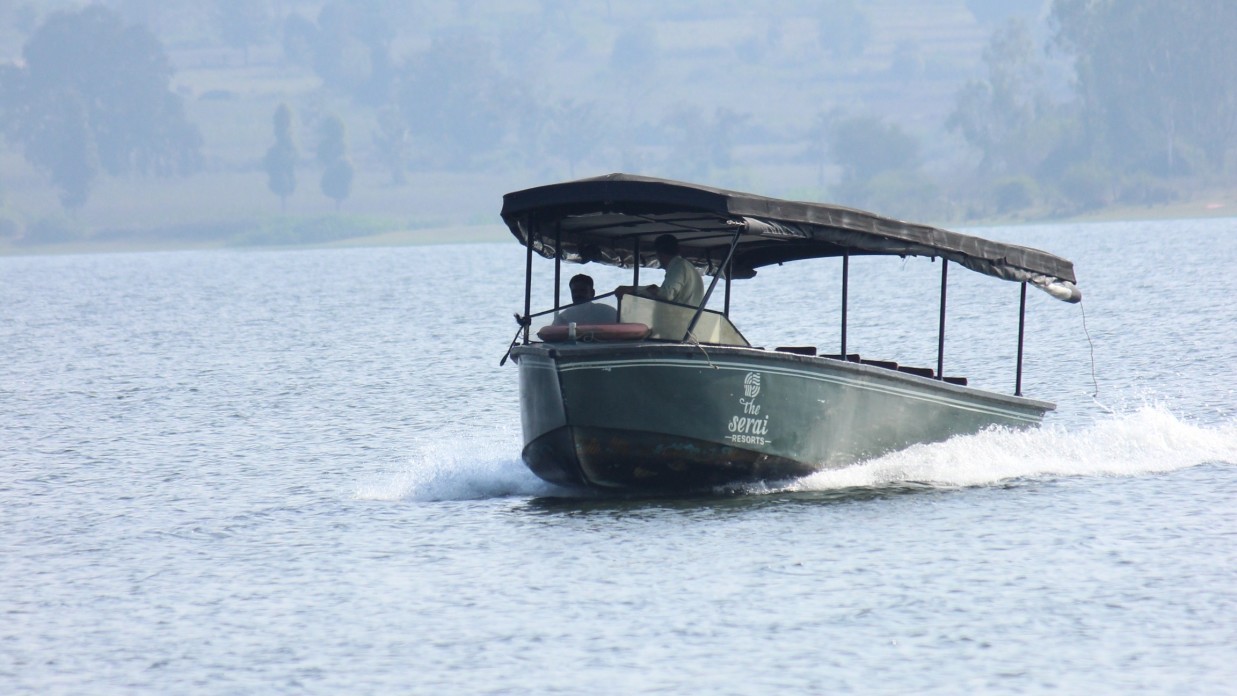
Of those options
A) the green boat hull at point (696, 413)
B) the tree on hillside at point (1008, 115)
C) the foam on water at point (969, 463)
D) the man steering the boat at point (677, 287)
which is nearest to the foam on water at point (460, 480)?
the foam on water at point (969, 463)

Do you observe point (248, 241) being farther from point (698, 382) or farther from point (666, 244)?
point (698, 382)

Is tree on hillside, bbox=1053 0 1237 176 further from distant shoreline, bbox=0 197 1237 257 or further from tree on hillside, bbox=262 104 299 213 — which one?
tree on hillside, bbox=262 104 299 213

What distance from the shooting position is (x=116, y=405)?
33281 millimetres

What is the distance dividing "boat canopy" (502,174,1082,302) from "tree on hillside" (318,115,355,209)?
535 feet

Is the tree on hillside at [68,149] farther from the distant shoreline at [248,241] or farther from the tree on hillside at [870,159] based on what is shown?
the tree on hillside at [870,159]

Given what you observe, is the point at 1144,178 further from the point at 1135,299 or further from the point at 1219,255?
the point at 1135,299

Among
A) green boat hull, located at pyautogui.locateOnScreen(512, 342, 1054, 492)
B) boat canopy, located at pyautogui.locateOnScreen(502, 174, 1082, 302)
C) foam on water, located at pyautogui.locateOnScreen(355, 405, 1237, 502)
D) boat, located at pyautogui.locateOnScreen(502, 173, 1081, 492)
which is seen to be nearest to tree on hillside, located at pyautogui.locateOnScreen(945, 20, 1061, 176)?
foam on water, located at pyautogui.locateOnScreen(355, 405, 1237, 502)

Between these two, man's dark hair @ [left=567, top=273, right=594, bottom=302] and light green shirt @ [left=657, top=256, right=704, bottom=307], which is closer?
light green shirt @ [left=657, top=256, right=704, bottom=307]

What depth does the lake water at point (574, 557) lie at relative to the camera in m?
13.0

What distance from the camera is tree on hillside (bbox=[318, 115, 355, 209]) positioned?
598ft

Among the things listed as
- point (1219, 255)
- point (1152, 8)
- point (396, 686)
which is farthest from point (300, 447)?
point (1152, 8)

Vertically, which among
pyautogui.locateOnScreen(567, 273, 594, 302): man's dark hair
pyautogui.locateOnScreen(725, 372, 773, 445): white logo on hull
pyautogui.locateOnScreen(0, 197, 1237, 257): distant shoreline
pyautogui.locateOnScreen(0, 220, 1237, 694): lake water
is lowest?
pyautogui.locateOnScreen(0, 220, 1237, 694): lake water

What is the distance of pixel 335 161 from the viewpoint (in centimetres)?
18362

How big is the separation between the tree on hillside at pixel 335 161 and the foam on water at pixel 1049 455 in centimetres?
16261
